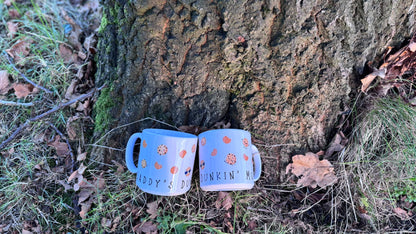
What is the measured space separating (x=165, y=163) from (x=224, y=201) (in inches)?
17.9

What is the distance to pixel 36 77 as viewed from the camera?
2344 mm

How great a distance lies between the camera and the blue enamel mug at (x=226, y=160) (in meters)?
1.63

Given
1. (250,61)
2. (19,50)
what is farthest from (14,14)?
(250,61)

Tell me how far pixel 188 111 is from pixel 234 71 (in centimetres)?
37

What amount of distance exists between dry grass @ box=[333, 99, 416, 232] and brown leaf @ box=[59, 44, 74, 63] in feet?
6.64

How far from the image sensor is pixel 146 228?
1820 millimetres

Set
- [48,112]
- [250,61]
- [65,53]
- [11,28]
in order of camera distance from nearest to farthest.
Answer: [250,61] < [48,112] < [65,53] < [11,28]

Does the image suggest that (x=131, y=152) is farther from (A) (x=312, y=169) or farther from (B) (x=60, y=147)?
(A) (x=312, y=169)

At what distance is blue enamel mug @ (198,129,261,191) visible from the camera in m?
1.63

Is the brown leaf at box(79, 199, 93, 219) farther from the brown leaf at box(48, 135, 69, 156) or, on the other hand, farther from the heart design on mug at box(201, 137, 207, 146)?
the heart design on mug at box(201, 137, 207, 146)

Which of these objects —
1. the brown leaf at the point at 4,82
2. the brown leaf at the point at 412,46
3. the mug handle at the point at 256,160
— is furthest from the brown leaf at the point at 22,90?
the brown leaf at the point at 412,46

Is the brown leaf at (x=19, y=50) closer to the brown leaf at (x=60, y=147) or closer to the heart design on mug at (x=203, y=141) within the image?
the brown leaf at (x=60, y=147)

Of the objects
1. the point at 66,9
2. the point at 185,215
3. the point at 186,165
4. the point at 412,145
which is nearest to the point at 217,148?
the point at 186,165

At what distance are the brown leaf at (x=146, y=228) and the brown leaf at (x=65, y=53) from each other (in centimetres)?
135
